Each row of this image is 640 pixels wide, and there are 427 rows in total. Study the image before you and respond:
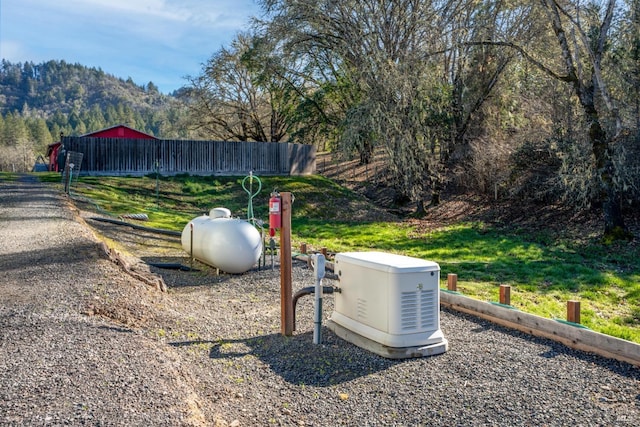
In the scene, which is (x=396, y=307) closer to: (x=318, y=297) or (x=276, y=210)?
(x=318, y=297)

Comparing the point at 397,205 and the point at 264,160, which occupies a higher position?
the point at 264,160

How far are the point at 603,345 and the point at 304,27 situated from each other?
19.3 m

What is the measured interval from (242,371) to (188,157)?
79.3 feet

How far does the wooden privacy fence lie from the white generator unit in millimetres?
22308

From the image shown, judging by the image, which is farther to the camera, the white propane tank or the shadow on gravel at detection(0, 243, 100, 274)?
the white propane tank

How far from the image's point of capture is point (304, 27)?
71.2 ft

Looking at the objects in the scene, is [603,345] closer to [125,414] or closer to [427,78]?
[125,414]

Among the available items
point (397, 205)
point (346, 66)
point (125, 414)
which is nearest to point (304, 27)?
point (346, 66)

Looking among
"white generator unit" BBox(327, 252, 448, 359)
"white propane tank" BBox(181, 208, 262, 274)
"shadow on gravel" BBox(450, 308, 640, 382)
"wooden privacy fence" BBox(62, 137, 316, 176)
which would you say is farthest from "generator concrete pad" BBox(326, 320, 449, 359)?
"wooden privacy fence" BBox(62, 137, 316, 176)

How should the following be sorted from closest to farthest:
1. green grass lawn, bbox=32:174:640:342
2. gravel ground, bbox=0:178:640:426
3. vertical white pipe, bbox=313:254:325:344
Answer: gravel ground, bbox=0:178:640:426
vertical white pipe, bbox=313:254:325:344
green grass lawn, bbox=32:174:640:342

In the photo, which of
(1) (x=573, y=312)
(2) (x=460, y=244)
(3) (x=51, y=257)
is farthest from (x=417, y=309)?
(2) (x=460, y=244)

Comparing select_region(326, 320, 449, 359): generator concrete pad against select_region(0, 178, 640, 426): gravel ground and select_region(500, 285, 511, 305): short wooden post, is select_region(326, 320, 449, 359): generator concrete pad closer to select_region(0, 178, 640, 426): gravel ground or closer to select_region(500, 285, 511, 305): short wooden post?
select_region(0, 178, 640, 426): gravel ground

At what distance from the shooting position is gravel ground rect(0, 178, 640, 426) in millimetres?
3607

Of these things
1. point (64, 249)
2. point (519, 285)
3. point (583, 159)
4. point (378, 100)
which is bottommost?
point (519, 285)
